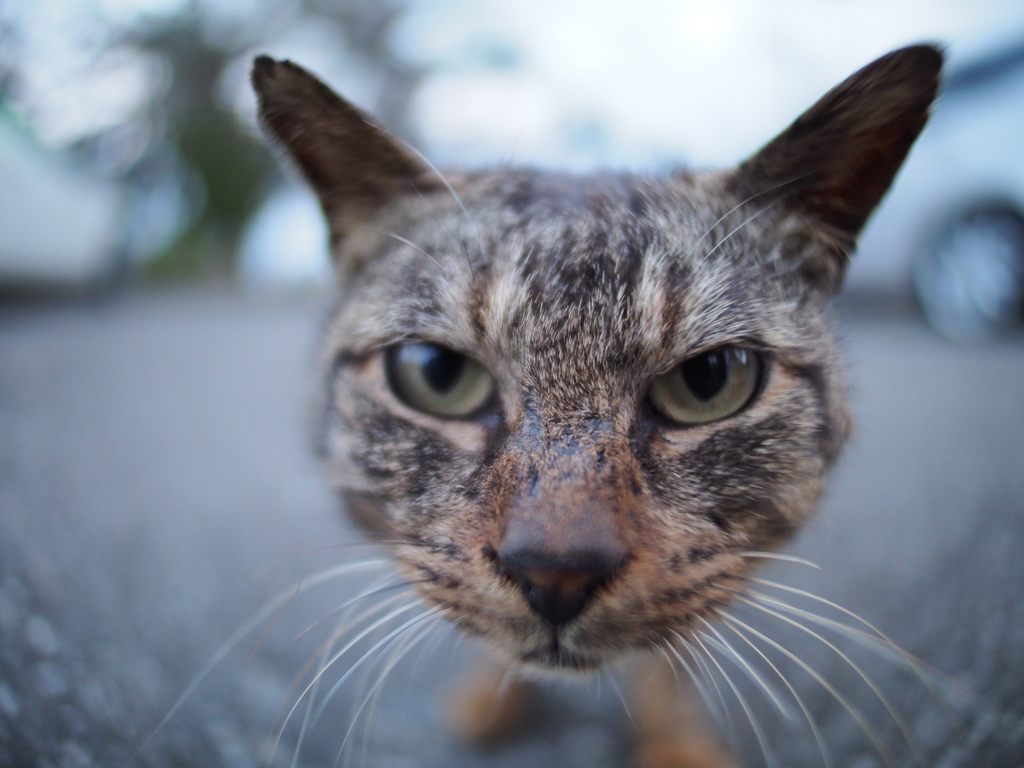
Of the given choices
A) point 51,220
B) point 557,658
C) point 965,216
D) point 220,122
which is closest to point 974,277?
point 965,216

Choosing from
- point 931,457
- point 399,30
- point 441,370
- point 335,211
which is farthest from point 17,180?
point 399,30

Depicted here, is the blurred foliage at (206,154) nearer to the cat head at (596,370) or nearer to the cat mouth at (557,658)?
the cat head at (596,370)

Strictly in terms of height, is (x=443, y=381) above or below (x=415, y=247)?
below

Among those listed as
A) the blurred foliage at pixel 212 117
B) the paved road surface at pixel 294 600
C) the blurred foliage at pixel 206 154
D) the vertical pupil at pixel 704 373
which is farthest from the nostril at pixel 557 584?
the blurred foliage at pixel 206 154

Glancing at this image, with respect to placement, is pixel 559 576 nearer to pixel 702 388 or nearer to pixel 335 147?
pixel 702 388

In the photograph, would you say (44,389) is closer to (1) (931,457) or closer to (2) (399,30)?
(1) (931,457)

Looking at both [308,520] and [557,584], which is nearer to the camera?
[557,584]

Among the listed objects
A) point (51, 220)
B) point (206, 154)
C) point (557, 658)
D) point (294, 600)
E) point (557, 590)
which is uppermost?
point (206, 154)
